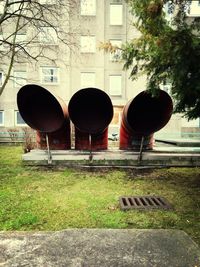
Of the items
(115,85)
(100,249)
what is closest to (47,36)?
(115,85)

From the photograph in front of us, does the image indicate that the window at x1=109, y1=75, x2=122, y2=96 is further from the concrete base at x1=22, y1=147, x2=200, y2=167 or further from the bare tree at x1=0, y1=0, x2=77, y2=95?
the concrete base at x1=22, y1=147, x2=200, y2=167

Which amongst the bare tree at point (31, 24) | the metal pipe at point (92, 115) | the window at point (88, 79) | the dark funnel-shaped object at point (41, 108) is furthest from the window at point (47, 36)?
the window at point (88, 79)

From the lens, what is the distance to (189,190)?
607cm

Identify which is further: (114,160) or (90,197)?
(114,160)

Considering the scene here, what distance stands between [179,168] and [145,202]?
370cm

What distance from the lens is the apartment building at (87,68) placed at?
2344 centimetres

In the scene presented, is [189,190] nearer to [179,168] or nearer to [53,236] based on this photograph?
[179,168]

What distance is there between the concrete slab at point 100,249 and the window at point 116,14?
22.9m

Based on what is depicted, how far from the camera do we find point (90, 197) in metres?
5.50

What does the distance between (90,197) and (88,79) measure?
19270 mm

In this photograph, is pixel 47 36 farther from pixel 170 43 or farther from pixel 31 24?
pixel 170 43

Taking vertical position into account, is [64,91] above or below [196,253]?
above

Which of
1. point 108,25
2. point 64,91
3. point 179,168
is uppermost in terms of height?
point 108,25

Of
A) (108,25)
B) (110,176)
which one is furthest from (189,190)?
(108,25)
